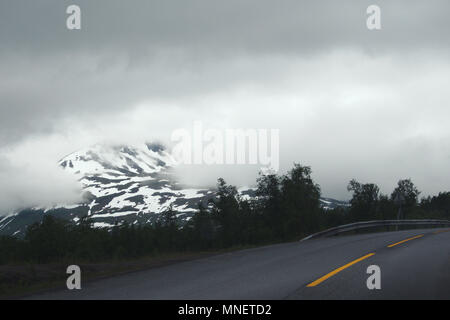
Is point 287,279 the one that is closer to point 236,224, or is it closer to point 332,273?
point 332,273

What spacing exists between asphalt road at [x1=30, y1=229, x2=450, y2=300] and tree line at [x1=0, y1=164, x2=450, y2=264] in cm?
2148

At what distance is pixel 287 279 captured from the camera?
9.84 metres

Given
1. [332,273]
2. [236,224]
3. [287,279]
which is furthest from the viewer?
[236,224]

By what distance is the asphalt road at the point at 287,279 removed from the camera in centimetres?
827

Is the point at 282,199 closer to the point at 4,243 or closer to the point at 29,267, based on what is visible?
the point at 29,267

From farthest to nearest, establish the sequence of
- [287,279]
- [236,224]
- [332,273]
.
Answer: [236,224] < [332,273] < [287,279]

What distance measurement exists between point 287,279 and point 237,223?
61208 millimetres

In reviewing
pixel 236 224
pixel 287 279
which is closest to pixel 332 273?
pixel 287 279

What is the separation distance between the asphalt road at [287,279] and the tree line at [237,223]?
2148 centimetres

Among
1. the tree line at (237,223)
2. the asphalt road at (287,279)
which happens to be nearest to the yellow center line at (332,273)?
the asphalt road at (287,279)

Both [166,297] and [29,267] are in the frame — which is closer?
[166,297]

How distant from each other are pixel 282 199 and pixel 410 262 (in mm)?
45525

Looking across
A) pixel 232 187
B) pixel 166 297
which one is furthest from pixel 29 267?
pixel 232 187
